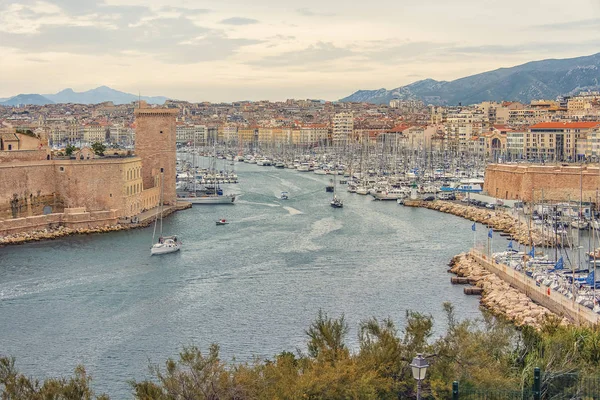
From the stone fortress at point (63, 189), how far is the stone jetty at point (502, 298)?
10126mm

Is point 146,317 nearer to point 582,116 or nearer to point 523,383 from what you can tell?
point 523,383

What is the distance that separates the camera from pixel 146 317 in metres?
12.7

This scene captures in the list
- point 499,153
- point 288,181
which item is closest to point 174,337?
point 288,181

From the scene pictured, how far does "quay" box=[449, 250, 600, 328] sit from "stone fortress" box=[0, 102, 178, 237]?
10.2 m

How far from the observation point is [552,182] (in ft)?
85.4

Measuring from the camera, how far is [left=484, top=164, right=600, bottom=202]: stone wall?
25.4m

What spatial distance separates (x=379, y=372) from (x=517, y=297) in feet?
20.6

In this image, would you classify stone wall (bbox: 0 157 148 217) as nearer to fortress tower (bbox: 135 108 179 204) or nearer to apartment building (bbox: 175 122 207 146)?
fortress tower (bbox: 135 108 179 204)

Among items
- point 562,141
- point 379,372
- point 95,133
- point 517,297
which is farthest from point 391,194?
point 95,133

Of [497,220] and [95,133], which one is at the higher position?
[95,133]

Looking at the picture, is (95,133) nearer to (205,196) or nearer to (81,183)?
(205,196)

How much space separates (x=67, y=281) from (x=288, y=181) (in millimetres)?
23843

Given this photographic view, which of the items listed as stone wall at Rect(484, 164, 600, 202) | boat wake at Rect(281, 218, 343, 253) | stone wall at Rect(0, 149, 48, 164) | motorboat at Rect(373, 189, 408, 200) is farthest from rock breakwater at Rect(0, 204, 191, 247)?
stone wall at Rect(484, 164, 600, 202)

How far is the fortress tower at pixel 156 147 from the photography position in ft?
86.0
